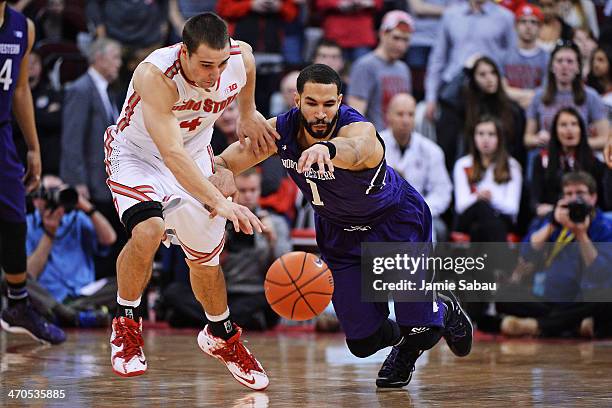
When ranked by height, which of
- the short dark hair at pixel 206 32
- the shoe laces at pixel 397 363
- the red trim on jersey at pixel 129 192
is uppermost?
the short dark hair at pixel 206 32

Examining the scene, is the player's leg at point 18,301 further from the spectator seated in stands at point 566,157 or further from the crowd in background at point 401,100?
the spectator seated in stands at point 566,157

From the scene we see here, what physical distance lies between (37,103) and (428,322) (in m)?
6.10

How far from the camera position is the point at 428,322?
19.5 ft

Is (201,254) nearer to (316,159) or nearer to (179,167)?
(179,167)

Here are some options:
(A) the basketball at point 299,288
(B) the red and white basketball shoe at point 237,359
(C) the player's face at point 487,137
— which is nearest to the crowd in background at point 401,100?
(C) the player's face at point 487,137

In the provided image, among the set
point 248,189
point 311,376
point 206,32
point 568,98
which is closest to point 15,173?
point 248,189

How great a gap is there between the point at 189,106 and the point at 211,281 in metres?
1.03

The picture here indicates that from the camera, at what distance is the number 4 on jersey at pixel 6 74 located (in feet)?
24.0

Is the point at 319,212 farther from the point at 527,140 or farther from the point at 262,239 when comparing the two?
the point at 527,140

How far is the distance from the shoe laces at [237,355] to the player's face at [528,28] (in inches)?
246

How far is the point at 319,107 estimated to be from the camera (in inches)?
215

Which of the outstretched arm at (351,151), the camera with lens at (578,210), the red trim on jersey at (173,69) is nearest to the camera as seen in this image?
the outstretched arm at (351,151)

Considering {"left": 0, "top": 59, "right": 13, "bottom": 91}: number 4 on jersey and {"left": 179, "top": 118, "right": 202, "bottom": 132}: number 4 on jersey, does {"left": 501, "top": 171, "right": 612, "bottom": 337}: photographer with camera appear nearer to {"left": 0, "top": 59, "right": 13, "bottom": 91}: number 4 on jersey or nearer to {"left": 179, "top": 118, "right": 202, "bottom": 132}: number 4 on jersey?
{"left": 179, "top": 118, "right": 202, "bottom": 132}: number 4 on jersey

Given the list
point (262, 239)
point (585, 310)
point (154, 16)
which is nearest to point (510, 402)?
point (585, 310)
